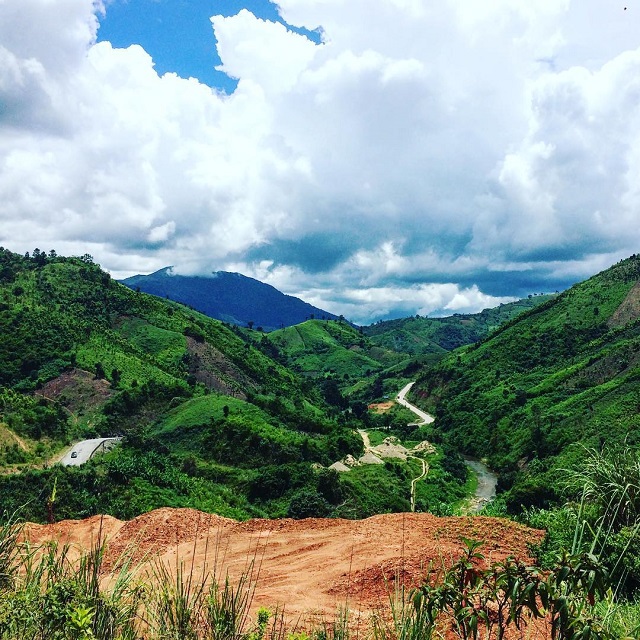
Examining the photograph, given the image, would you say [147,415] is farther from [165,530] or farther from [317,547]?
[317,547]

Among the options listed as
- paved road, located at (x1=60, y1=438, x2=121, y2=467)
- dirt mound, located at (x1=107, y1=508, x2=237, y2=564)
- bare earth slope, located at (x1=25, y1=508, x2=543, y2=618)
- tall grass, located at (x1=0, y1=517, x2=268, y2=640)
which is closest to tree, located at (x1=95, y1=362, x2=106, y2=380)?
paved road, located at (x1=60, y1=438, x2=121, y2=467)

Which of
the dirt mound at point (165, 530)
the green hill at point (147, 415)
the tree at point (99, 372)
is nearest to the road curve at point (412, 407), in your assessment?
the green hill at point (147, 415)

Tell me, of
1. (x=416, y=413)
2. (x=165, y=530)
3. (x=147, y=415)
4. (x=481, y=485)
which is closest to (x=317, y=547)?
(x=165, y=530)

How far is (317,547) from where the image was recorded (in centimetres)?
1964

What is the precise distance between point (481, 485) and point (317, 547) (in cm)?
6742

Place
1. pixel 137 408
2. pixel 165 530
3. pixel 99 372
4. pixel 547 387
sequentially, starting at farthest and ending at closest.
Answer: pixel 547 387 → pixel 99 372 → pixel 137 408 → pixel 165 530

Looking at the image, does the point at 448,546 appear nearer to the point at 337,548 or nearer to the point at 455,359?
the point at 337,548

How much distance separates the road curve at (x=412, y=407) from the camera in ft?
426

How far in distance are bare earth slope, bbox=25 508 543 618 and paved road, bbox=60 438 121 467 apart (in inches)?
2031

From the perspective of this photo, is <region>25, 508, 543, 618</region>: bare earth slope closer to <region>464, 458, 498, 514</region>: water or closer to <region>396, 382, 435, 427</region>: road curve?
<region>464, 458, 498, 514</region>: water

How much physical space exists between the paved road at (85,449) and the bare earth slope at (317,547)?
51.6 metres

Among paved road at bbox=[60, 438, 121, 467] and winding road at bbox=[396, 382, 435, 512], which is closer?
paved road at bbox=[60, 438, 121, 467]

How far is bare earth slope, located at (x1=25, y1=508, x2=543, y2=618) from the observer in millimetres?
15367

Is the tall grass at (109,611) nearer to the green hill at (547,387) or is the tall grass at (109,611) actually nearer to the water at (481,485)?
the green hill at (547,387)
